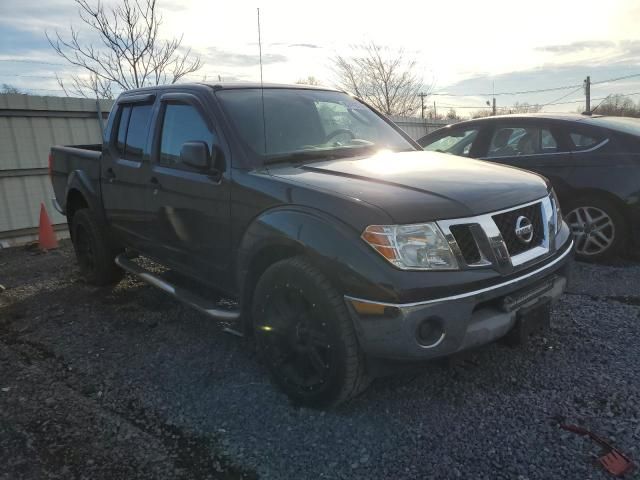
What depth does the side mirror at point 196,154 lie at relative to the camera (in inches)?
126

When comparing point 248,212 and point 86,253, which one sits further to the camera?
point 86,253

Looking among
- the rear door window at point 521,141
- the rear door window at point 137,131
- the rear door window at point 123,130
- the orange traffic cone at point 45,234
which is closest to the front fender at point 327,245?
the rear door window at point 137,131

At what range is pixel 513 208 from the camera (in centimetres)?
277

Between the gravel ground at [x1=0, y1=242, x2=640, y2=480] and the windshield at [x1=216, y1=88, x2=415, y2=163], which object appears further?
the windshield at [x1=216, y1=88, x2=415, y2=163]

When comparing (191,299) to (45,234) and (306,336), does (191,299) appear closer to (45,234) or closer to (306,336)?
(306,336)

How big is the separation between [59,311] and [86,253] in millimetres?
891

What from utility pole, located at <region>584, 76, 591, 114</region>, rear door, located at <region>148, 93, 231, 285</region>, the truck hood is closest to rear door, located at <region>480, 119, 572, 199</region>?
the truck hood

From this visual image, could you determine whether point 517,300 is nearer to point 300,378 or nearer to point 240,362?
point 300,378

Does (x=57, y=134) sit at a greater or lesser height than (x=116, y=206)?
greater

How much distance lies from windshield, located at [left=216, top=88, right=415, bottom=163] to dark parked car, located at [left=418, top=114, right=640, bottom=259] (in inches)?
87.9

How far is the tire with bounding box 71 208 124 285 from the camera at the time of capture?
5105mm

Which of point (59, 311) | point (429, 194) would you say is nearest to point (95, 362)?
point (59, 311)

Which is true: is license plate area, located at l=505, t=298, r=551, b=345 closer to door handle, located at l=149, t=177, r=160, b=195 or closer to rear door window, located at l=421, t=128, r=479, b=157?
door handle, located at l=149, t=177, r=160, b=195

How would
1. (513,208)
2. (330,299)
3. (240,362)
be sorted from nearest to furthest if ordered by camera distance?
(330,299)
(513,208)
(240,362)
